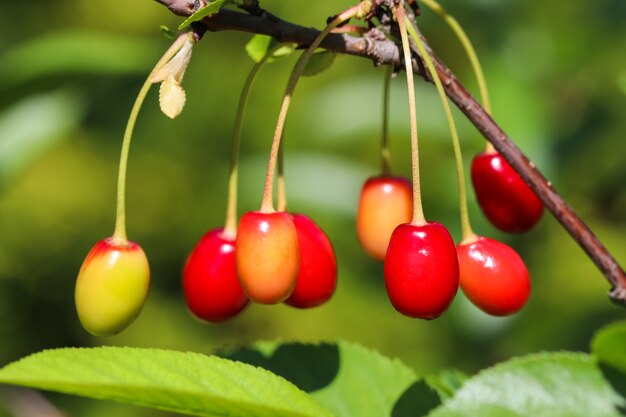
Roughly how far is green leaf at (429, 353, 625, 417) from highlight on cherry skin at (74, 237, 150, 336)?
44 centimetres

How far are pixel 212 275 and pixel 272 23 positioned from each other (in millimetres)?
405

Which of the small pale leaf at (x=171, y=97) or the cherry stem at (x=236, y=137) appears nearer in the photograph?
the small pale leaf at (x=171, y=97)

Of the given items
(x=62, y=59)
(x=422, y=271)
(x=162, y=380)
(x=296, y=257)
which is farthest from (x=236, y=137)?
(x=62, y=59)

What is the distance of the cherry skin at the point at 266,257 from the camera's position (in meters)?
1.23

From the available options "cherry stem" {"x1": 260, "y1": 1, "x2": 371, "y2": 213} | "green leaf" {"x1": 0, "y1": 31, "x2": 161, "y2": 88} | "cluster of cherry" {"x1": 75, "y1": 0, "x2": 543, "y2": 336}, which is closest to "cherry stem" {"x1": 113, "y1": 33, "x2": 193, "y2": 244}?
"cluster of cherry" {"x1": 75, "y1": 0, "x2": 543, "y2": 336}

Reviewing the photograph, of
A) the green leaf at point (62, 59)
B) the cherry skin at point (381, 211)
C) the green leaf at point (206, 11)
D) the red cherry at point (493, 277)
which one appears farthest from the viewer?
the green leaf at point (62, 59)

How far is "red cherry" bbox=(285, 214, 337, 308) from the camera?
1392mm

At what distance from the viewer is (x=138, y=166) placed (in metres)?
5.61

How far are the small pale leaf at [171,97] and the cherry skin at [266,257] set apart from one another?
17 centimetres

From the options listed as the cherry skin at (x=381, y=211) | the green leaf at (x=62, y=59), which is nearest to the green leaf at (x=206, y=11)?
the cherry skin at (x=381, y=211)

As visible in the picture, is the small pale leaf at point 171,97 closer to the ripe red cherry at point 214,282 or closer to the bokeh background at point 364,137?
the ripe red cherry at point 214,282

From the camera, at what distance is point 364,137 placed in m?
3.88

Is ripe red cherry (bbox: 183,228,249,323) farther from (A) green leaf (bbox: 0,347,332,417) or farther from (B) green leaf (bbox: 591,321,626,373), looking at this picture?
(B) green leaf (bbox: 591,321,626,373)

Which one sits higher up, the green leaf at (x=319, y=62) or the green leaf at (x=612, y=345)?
the green leaf at (x=319, y=62)
